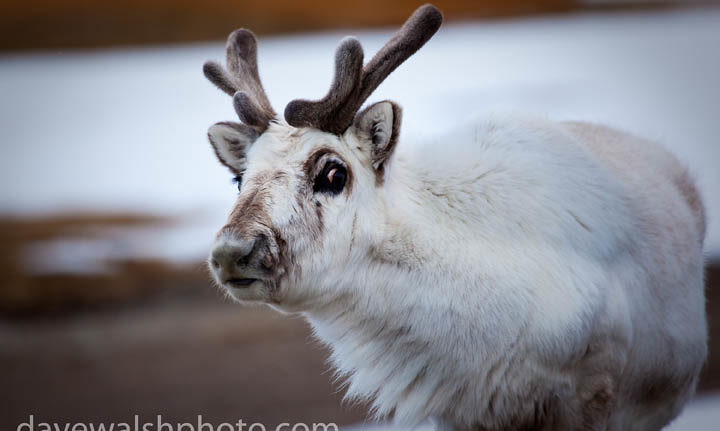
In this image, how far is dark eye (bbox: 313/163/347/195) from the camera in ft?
7.28

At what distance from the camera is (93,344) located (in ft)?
20.4

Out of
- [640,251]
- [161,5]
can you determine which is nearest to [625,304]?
[640,251]

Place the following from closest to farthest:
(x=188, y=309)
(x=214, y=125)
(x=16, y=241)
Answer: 1. (x=214, y=125)
2. (x=188, y=309)
3. (x=16, y=241)

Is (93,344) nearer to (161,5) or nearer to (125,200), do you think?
(125,200)

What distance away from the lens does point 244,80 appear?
8.33ft

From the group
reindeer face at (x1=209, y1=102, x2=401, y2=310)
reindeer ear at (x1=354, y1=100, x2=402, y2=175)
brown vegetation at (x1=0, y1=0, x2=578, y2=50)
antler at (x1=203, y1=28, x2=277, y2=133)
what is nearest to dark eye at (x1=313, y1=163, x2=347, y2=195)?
reindeer face at (x1=209, y1=102, x2=401, y2=310)

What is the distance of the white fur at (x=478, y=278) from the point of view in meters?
2.23

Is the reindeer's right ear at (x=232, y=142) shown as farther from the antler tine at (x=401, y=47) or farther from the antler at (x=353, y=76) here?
the antler tine at (x=401, y=47)

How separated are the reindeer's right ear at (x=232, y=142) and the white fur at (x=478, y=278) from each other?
9 cm

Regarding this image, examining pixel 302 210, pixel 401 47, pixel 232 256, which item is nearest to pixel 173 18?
pixel 401 47

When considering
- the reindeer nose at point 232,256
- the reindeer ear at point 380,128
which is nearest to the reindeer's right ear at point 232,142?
the reindeer ear at point 380,128

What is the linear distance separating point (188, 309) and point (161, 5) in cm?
240

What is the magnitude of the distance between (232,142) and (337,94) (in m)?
0.40

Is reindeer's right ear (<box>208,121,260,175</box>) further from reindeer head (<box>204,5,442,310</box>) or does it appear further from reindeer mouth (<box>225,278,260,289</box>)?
reindeer mouth (<box>225,278,260,289</box>)
